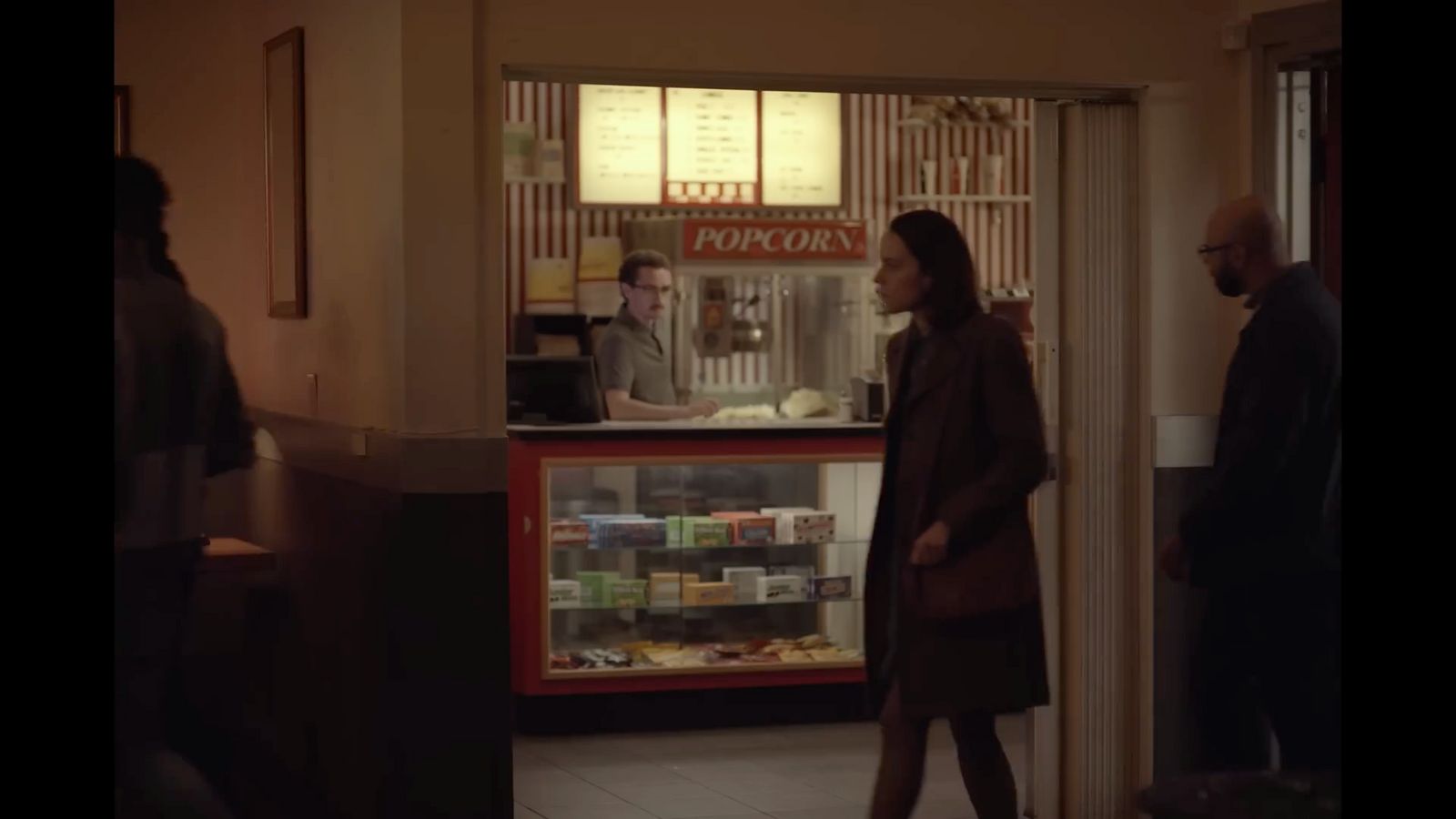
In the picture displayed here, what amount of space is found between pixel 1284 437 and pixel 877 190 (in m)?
6.08

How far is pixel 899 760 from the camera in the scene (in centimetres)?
521

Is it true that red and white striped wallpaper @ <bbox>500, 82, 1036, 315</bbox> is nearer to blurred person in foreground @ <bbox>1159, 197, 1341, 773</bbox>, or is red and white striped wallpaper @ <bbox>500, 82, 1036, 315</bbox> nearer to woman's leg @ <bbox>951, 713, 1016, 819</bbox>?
blurred person in foreground @ <bbox>1159, 197, 1341, 773</bbox>

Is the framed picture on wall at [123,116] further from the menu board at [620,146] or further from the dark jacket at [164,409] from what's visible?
the menu board at [620,146]

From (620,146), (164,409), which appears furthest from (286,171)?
(620,146)

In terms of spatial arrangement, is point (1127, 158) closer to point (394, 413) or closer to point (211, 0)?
Answer: point (394, 413)

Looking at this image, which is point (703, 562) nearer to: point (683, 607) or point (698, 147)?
point (683, 607)

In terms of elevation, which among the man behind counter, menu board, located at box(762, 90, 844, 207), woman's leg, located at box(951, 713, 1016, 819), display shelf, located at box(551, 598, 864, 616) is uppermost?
menu board, located at box(762, 90, 844, 207)

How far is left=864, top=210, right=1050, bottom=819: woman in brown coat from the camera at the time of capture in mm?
5066

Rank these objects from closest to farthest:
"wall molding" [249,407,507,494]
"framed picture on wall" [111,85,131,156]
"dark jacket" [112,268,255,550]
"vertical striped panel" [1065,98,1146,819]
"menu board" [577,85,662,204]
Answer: "dark jacket" [112,268,255,550], "wall molding" [249,407,507,494], "vertical striped panel" [1065,98,1146,819], "framed picture on wall" [111,85,131,156], "menu board" [577,85,662,204]

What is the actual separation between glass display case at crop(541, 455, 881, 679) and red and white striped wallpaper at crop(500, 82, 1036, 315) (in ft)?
11.0

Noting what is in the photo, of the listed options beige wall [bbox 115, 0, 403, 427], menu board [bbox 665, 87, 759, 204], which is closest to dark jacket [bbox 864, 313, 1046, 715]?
beige wall [bbox 115, 0, 403, 427]

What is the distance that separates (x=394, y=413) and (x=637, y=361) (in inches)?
112

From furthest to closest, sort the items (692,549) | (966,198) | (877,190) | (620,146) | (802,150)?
(966,198) < (877,190) < (802,150) < (620,146) < (692,549)

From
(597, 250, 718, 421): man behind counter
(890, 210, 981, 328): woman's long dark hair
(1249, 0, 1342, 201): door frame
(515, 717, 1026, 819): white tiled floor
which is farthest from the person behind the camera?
(597, 250, 718, 421): man behind counter
